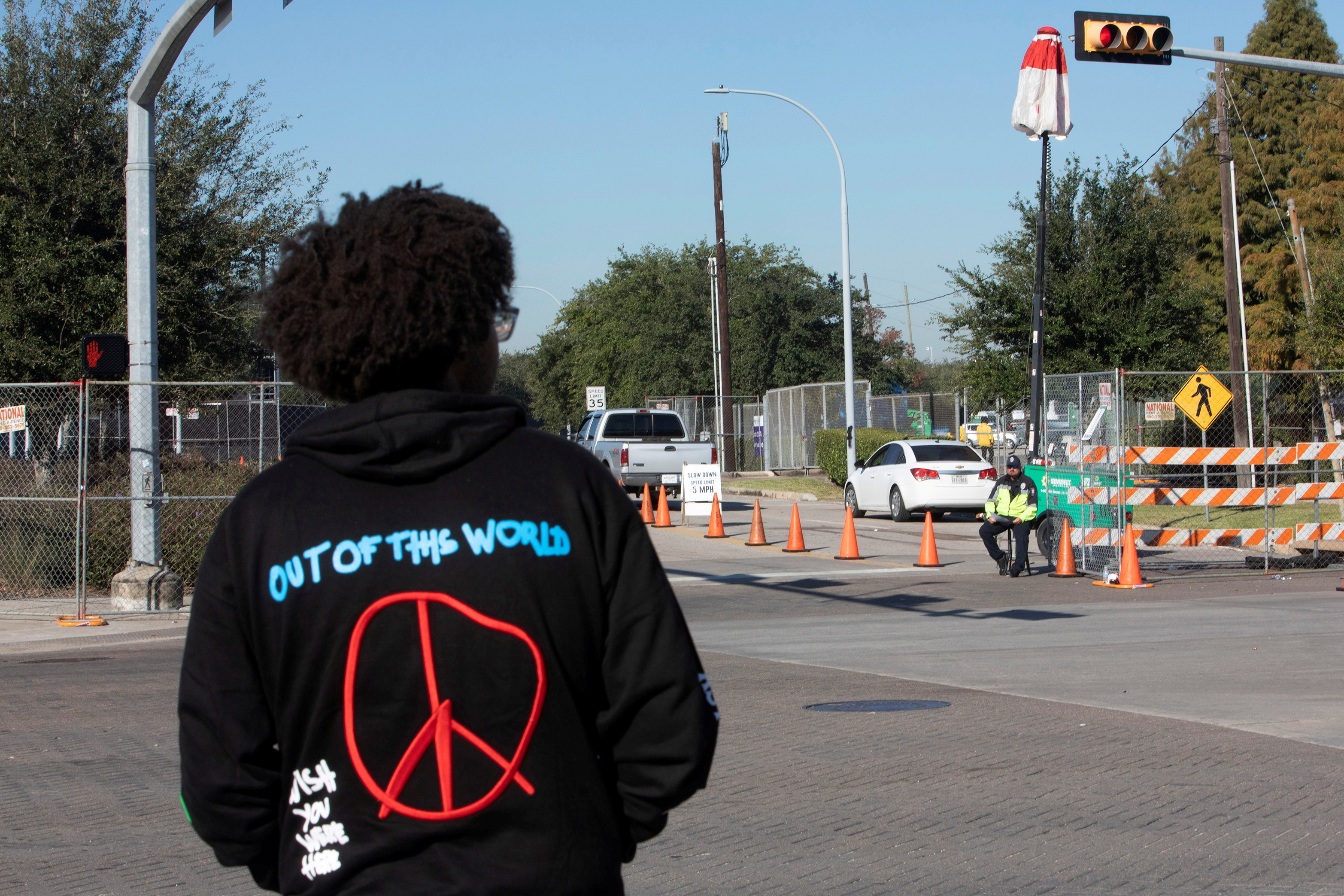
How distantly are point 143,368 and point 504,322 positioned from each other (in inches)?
468

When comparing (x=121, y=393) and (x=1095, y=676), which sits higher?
(x=121, y=393)

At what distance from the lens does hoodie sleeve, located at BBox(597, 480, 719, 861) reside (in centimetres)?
200

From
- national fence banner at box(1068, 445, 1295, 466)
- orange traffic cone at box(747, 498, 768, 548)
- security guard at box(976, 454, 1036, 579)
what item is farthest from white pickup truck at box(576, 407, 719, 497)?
national fence banner at box(1068, 445, 1295, 466)

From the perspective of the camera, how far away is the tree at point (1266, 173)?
45.9 m

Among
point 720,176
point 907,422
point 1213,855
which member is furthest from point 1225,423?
point 1213,855

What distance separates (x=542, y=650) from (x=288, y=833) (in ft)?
1.69

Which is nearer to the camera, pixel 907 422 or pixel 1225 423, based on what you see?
pixel 1225 423

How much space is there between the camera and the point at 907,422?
42906mm

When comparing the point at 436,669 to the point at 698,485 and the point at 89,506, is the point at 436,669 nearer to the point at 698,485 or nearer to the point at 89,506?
the point at 89,506

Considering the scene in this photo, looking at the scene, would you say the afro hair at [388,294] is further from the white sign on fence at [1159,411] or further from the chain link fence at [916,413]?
the chain link fence at [916,413]

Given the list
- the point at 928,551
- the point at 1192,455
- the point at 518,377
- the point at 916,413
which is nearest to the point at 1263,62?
the point at 1192,455

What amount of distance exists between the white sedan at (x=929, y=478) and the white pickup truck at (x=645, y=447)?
12.5 ft

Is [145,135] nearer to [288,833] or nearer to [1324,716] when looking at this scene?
[1324,716]

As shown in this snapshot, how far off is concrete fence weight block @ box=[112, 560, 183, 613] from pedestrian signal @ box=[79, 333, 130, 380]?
2.09 metres
